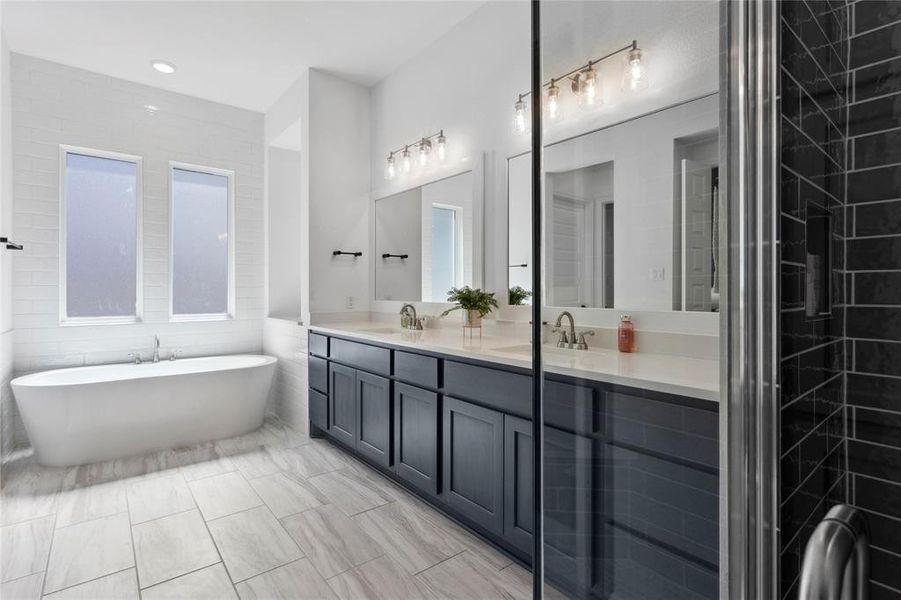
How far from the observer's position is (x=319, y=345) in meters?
3.27

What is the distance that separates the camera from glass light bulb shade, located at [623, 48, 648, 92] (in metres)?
0.46

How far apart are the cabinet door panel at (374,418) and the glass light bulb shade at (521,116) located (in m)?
1.60

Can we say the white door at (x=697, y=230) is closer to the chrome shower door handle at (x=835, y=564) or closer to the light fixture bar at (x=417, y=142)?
the chrome shower door handle at (x=835, y=564)

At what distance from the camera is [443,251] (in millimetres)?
3051

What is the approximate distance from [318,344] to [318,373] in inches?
8.4

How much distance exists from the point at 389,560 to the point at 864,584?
1.72 m

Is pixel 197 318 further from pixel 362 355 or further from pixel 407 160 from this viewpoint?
pixel 407 160

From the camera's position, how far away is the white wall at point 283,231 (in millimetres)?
4273

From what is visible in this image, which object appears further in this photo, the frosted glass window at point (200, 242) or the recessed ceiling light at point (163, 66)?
the frosted glass window at point (200, 242)

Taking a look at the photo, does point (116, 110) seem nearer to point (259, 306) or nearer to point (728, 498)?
point (259, 306)

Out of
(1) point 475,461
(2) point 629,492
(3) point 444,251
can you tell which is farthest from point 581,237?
(3) point 444,251

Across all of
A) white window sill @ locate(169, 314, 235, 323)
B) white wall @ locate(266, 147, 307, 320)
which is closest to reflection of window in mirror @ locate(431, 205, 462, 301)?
white wall @ locate(266, 147, 307, 320)

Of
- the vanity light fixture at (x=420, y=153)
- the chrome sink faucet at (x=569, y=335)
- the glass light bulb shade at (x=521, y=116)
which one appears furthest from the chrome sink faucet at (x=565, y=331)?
the vanity light fixture at (x=420, y=153)

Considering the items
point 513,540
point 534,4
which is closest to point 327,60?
point 534,4
